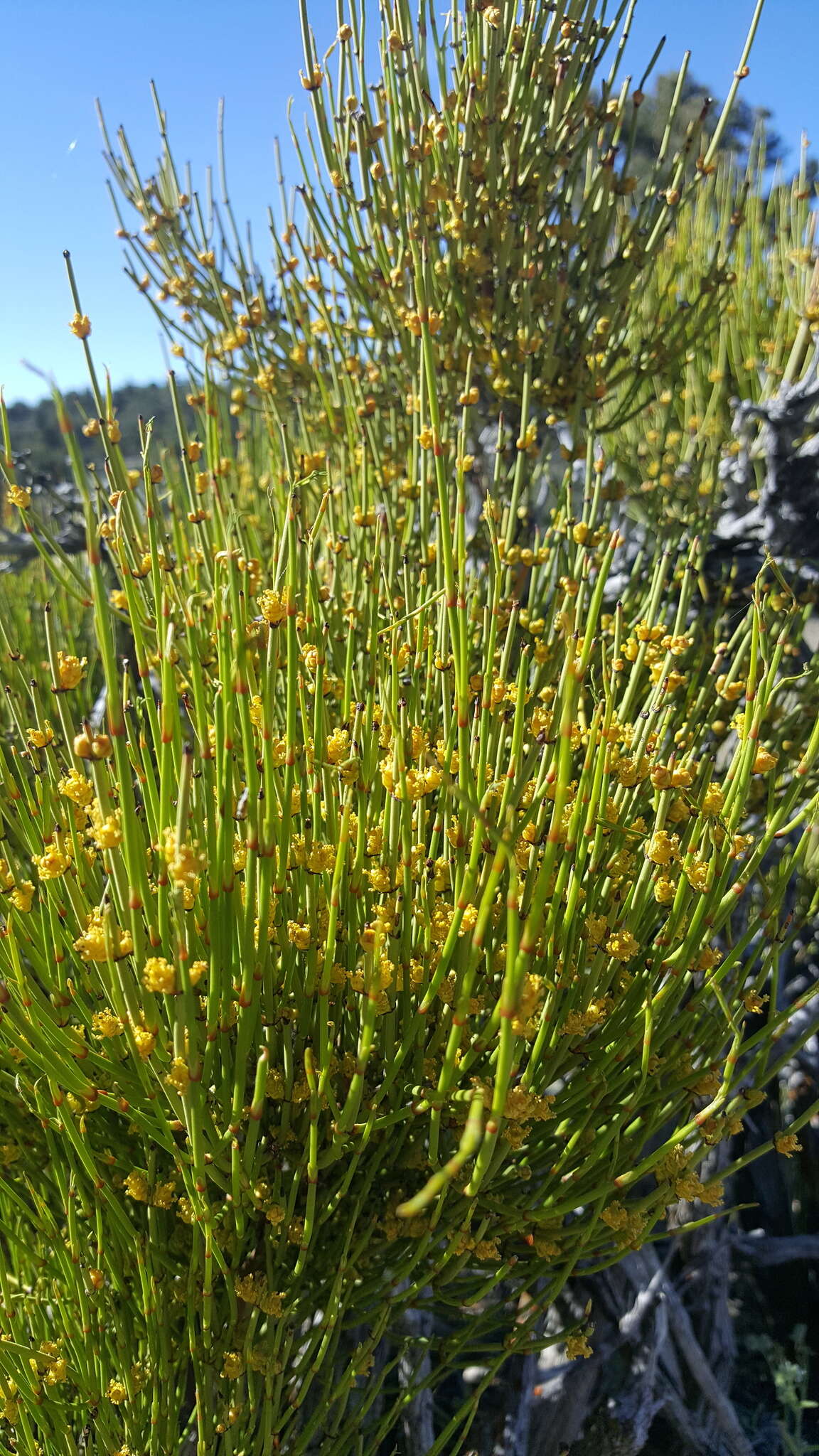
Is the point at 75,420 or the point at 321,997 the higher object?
the point at 75,420

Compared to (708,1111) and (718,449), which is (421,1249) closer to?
(708,1111)

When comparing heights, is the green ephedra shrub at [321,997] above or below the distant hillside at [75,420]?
below

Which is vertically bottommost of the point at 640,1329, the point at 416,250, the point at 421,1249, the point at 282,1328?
the point at 640,1329

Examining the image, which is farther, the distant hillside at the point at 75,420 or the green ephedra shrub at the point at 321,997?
the distant hillside at the point at 75,420

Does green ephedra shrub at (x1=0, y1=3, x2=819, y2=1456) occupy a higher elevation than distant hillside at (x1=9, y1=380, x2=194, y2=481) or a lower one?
lower

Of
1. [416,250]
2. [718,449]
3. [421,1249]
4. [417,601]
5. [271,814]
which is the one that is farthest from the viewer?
[718,449]

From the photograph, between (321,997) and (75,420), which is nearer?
(321,997)

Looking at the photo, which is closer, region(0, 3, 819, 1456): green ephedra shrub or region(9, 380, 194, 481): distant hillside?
region(0, 3, 819, 1456): green ephedra shrub

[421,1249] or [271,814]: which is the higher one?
[271,814]

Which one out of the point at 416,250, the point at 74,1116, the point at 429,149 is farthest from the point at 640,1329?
the point at 429,149

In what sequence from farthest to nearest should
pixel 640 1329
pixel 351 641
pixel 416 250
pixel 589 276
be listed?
pixel 589 276 → pixel 640 1329 → pixel 416 250 → pixel 351 641

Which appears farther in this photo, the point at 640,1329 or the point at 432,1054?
the point at 640,1329
